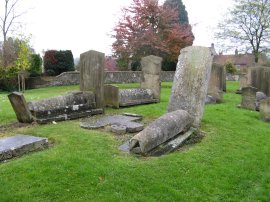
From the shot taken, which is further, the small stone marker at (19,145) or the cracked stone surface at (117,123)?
the cracked stone surface at (117,123)

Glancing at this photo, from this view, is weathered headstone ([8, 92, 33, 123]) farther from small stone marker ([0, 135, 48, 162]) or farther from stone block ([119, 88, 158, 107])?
stone block ([119, 88, 158, 107])

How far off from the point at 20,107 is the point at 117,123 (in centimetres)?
266

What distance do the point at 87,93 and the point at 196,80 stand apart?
3.64 metres

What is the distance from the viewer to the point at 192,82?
8.26 meters

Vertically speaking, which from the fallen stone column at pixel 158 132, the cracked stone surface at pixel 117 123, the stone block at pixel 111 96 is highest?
the stone block at pixel 111 96

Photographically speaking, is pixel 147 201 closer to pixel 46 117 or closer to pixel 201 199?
pixel 201 199

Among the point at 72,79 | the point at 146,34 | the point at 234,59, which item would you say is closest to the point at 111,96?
the point at 146,34

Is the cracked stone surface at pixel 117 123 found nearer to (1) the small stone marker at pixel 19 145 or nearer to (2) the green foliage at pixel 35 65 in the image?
(1) the small stone marker at pixel 19 145

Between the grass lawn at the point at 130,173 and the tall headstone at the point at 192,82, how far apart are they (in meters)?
1.17

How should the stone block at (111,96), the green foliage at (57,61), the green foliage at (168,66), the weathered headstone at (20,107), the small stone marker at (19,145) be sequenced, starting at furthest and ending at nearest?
the green foliage at (168,66) → the green foliage at (57,61) → the stone block at (111,96) → the weathered headstone at (20,107) → the small stone marker at (19,145)

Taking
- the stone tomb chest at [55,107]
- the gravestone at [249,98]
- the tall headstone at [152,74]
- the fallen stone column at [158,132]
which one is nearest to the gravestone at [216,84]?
the gravestone at [249,98]

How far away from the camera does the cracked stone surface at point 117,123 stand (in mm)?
7824

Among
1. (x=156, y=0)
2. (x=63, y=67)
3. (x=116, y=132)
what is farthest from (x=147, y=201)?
(x=63, y=67)

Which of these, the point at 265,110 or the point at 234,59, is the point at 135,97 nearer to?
the point at 265,110
